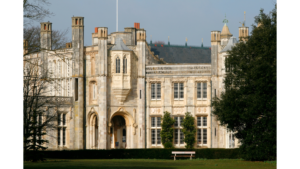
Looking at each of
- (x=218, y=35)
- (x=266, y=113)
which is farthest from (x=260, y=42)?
(x=218, y=35)

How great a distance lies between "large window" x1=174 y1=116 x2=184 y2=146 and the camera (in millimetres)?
51531

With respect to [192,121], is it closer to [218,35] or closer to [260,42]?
[218,35]

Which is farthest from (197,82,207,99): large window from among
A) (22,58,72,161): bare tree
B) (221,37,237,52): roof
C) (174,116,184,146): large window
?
(22,58,72,161): bare tree

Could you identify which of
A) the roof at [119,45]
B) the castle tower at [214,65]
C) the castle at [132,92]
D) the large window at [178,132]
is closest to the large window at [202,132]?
the castle at [132,92]

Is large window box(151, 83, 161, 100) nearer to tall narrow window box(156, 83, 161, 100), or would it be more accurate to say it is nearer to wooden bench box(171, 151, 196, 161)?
tall narrow window box(156, 83, 161, 100)

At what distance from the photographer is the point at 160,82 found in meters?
52.7

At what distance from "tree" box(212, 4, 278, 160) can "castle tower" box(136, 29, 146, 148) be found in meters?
15.0

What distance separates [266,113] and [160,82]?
21.0 meters

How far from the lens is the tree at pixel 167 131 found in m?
50.6

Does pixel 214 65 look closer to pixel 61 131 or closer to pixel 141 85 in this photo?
pixel 141 85

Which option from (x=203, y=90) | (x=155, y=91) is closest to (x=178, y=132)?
(x=155, y=91)

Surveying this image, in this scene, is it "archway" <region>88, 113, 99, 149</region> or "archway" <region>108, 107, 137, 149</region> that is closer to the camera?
"archway" <region>88, 113, 99, 149</region>

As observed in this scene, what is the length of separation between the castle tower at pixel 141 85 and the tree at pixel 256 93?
589 inches

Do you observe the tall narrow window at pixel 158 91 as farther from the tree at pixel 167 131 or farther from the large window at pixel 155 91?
the tree at pixel 167 131
